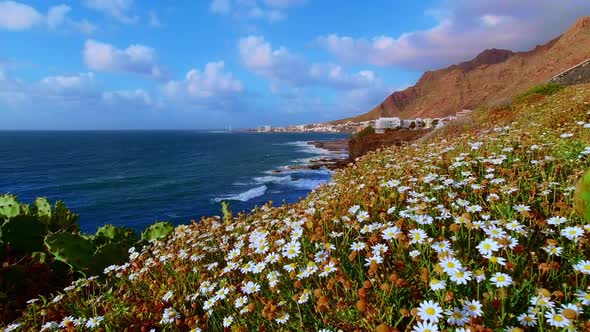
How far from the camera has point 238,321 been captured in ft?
8.73

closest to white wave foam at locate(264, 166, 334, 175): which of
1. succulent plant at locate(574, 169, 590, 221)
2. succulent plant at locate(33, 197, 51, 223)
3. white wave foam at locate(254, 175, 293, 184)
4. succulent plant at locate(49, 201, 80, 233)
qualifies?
white wave foam at locate(254, 175, 293, 184)

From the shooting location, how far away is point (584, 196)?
88.7 inches

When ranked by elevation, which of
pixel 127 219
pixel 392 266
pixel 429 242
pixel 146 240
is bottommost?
pixel 127 219

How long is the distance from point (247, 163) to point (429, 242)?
2492 inches

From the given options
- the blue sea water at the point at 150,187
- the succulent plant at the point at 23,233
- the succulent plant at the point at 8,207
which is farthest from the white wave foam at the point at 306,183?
the succulent plant at the point at 23,233

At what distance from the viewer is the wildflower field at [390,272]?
80.2 inches

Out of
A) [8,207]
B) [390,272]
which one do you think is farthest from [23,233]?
[390,272]

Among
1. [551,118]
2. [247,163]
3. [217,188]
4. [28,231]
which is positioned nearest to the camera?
[28,231]

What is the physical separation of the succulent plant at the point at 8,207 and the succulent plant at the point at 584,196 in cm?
803

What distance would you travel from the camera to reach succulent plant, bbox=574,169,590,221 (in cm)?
221

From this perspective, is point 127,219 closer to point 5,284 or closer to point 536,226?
point 5,284

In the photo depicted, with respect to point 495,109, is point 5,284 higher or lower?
lower

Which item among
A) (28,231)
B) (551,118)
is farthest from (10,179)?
(551,118)

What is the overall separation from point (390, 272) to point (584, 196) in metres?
1.41
